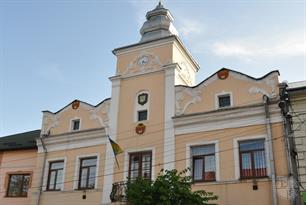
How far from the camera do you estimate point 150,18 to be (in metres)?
25.3

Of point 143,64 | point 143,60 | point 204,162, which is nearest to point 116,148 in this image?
point 204,162

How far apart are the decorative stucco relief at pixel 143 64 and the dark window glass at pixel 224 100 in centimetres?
389

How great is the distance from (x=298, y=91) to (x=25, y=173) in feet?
49.7

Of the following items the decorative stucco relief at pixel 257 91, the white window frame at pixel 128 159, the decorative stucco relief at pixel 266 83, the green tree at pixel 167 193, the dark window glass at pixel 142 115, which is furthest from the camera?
the dark window glass at pixel 142 115

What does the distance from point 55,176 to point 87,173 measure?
6.77ft

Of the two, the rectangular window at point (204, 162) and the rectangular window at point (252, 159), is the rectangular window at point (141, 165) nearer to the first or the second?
the rectangular window at point (204, 162)

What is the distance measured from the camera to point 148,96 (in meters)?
21.7

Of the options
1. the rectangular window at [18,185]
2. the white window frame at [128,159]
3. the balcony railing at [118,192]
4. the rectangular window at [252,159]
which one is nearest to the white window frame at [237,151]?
the rectangular window at [252,159]

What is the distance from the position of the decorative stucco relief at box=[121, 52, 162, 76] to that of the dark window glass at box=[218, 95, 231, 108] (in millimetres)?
3892

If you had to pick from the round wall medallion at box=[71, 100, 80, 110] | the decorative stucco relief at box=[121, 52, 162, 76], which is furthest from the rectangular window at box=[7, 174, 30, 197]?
the decorative stucco relief at box=[121, 52, 162, 76]

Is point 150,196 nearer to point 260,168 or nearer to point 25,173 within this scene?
point 260,168

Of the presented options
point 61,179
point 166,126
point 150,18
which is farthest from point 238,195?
point 150,18

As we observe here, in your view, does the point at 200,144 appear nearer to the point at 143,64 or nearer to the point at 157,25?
the point at 143,64

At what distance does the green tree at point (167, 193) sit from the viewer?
16.1 meters
